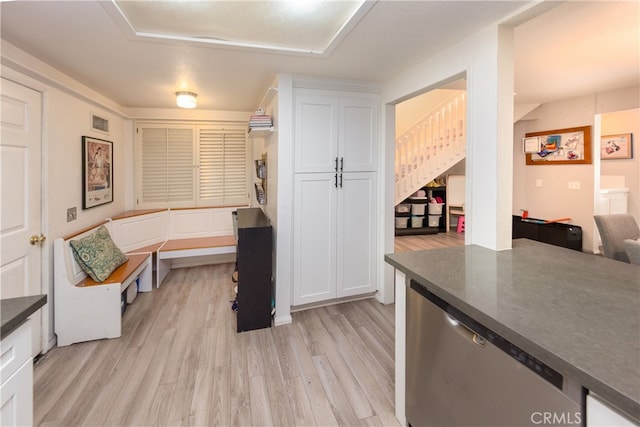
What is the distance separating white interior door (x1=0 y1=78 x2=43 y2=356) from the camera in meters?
2.00

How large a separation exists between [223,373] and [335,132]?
7.41 ft

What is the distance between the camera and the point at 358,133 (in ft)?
10.0

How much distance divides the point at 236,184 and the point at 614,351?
176 inches

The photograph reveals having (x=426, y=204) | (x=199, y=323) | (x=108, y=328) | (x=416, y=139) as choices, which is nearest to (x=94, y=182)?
(x=108, y=328)

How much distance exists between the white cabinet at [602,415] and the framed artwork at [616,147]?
18.2ft

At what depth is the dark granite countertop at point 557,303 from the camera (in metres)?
0.74

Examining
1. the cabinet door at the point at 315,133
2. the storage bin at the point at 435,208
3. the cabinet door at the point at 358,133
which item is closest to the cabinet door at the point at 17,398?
the cabinet door at the point at 315,133

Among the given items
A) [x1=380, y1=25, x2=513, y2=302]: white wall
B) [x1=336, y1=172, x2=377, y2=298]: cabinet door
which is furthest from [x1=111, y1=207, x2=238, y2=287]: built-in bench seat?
[x1=380, y1=25, x2=513, y2=302]: white wall

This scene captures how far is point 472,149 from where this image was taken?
1.97 meters

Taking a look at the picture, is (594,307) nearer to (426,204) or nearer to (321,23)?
(321,23)

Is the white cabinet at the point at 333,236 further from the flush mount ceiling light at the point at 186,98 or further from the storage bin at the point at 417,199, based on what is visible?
the storage bin at the point at 417,199

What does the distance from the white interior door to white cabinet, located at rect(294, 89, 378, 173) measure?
2.01 metres

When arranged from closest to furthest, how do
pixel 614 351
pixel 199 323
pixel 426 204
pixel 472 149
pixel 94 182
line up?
pixel 614 351 < pixel 472 149 < pixel 199 323 < pixel 94 182 < pixel 426 204

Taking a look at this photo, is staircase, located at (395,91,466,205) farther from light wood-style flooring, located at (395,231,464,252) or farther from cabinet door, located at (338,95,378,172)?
cabinet door, located at (338,95,378,172)
